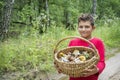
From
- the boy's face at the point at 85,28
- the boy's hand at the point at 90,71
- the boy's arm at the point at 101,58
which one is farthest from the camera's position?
the boy's face at the point at 85,28

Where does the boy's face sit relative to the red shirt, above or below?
above

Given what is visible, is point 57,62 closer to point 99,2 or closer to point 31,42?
point 31,42

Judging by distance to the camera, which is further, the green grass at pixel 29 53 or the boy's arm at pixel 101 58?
the green grass at pixel 29 53

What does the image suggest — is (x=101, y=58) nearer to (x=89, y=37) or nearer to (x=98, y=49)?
(x=98, y=49)

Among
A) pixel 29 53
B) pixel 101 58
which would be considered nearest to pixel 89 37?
pixel 101 58

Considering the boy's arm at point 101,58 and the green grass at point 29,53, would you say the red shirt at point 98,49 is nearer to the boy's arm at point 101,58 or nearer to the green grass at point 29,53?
the boy's arm at point 101,58

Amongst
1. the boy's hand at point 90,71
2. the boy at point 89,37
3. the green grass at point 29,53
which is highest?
the boy at point 89,37

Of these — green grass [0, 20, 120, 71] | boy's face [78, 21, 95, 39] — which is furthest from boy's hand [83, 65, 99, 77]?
green grass [0, 20, 120, 71]

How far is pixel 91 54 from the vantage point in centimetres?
348

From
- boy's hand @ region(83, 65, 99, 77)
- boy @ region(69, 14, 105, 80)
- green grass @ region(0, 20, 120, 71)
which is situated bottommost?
green grass @ region(0, 20, 120, 71)

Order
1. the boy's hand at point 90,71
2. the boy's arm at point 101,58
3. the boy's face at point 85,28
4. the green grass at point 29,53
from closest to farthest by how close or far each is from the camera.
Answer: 1. the boy's hand at point 90,71
2. the boy's arm at point 101,58
3. the boy's face at point 85,28
4. the green grass at point 29,53

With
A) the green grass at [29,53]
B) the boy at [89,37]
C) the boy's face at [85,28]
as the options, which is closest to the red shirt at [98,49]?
the boy at [89,37]

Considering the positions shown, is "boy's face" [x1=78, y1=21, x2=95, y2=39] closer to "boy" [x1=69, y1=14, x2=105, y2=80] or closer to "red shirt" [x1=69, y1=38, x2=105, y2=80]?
"boy" [x1=69, y1=14, x2=105, y2=80]

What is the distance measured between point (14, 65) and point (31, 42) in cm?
86
